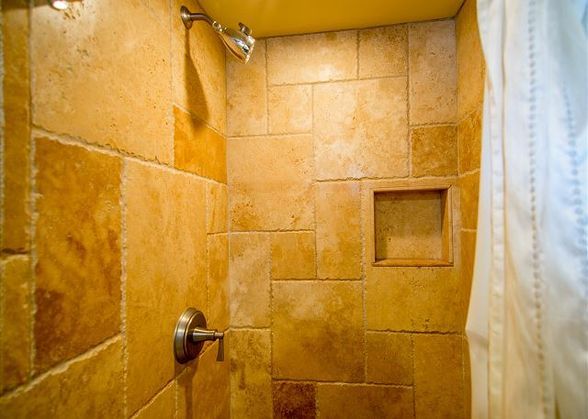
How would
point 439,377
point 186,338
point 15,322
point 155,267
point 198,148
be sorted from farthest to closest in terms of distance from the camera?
point 439,377 < point 198,148 < point 186,338 < point 155,267 < point 15,322

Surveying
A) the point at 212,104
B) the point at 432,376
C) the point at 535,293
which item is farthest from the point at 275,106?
the point at 432,376

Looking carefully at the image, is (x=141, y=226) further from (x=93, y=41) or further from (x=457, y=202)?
(x=457, y=202)

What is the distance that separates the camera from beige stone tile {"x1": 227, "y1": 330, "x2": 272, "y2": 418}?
126 cm

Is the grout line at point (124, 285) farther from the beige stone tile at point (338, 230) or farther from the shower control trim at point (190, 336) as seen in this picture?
the beige stone tile at point (338, 230)

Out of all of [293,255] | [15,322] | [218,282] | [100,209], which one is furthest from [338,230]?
[15,322]

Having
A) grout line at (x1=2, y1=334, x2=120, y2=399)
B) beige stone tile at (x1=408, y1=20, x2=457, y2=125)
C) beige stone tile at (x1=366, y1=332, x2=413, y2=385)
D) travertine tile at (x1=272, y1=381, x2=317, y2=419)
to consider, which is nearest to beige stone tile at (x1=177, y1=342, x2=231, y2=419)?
travertine tile at (x1=272, y1=381, x2=317, y2=419)

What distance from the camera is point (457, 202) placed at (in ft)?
3.82

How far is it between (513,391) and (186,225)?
95cm

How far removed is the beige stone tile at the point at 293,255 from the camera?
1.25 m

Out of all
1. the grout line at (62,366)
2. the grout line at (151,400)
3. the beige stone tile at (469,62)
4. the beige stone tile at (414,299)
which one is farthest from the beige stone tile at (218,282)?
the beige stone tile at (469,62)

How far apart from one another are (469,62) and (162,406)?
5.12ft

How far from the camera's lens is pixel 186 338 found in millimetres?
875

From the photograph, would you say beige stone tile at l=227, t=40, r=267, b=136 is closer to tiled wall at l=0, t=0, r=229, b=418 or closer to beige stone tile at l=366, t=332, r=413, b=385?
tiled wall at l=0, t=0, r=229, b=418

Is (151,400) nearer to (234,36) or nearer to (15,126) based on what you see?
(15,126)
